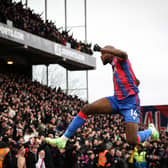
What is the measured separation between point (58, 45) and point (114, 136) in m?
9.79

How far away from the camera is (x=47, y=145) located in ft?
56.3

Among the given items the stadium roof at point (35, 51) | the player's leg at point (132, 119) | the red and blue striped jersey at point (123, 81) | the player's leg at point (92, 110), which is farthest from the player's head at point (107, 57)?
the stadium roof at point (35, 51)

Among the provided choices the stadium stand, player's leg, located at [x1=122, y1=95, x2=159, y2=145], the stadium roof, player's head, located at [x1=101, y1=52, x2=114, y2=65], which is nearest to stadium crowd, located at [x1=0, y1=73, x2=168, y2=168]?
the stadium stand

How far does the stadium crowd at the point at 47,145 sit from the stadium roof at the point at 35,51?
2.39 metres

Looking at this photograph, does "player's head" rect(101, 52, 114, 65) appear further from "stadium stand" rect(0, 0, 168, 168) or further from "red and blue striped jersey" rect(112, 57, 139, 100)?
"stadium stand" rect(0, 0, 168, 168)

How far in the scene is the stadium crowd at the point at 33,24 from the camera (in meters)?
27.4

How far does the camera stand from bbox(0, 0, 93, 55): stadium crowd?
27.4 m

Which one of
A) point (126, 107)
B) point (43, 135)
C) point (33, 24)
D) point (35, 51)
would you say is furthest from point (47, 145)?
point (35, 51)

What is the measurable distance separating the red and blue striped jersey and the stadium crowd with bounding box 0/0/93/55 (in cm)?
1756

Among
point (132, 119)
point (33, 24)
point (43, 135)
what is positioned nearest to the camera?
point (132, 119)

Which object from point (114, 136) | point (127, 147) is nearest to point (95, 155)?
point (127, 147)

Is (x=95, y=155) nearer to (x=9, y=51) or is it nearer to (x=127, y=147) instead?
(x=127, y=147)

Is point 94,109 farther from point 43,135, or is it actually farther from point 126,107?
point 43,135

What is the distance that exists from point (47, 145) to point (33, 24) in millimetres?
14479
